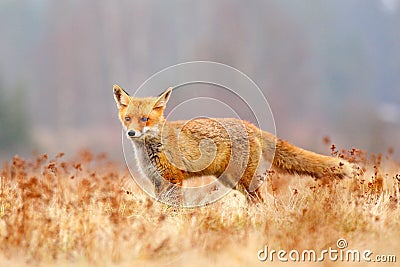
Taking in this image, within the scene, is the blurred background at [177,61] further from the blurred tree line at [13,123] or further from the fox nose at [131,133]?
the fox nose at [131,133]

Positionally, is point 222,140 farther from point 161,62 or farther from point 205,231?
point 161,62

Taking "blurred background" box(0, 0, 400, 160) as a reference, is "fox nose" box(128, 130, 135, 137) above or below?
below

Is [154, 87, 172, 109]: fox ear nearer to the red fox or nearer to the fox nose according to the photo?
the red fox

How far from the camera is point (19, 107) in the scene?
3572 centimetres

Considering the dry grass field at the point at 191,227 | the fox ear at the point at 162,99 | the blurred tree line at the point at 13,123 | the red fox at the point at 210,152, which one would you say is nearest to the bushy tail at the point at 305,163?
the red fox at the point at 210,152

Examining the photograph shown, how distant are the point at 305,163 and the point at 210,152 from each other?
4.22 ft

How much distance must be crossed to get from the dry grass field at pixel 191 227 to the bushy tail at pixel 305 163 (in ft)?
0.64

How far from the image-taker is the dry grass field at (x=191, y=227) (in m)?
5.68

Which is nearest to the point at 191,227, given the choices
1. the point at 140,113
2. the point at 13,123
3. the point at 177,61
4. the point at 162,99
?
the point at 140,113

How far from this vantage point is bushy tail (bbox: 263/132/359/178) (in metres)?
7.64

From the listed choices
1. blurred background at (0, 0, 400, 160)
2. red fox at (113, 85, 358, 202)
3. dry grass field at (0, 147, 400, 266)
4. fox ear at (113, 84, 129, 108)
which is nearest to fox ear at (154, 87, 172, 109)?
red fox at (113, 85, 358, 202)

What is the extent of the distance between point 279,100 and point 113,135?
41.6ft

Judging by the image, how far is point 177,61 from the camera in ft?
142

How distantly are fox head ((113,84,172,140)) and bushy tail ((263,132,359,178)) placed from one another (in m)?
1.55
